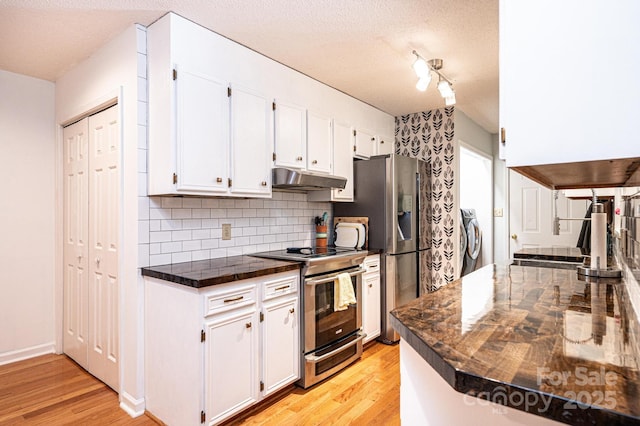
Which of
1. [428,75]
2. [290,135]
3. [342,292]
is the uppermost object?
[428,75]

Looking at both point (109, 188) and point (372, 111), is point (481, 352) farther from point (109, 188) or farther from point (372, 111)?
point (372, 111)

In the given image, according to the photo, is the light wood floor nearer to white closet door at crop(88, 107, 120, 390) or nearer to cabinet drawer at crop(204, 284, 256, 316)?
white closet door at crop(88, 107, 120, 390)

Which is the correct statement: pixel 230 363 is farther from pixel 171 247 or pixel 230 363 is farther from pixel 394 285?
pixel 394 285

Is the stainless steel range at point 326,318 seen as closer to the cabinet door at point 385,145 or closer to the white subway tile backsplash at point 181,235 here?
the white subway tile backsplash at point 181,235

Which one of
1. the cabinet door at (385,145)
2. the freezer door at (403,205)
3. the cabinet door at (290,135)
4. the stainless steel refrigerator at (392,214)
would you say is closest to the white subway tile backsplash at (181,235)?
the cabinet door at (290,135)

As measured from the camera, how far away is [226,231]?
9.19 ft

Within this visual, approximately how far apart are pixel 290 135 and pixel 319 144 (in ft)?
1.22

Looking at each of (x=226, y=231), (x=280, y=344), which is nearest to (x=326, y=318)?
(x=280, y=344)

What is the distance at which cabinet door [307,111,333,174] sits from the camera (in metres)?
3.12

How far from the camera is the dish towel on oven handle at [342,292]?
2.76 meters

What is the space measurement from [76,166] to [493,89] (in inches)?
149

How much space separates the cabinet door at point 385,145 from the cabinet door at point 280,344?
223 centimetres

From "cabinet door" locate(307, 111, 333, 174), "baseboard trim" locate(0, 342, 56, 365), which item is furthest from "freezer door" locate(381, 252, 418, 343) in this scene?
"baseboard trim" locate(0, 342, 56, 365)

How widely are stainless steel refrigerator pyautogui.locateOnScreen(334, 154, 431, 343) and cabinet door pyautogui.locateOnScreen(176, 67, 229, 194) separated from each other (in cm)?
155
